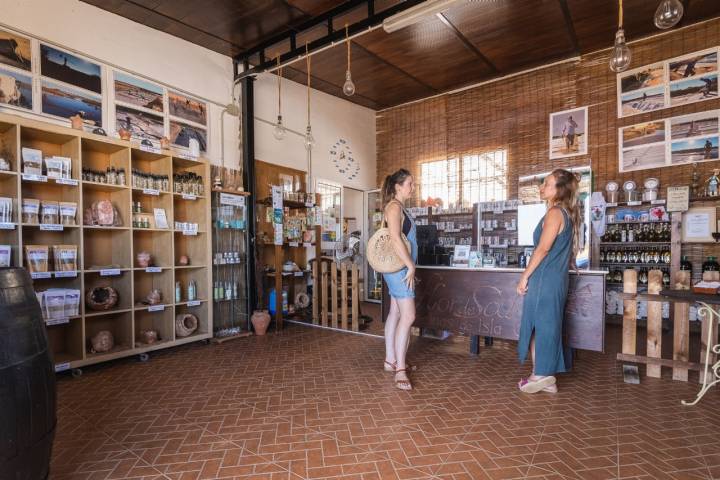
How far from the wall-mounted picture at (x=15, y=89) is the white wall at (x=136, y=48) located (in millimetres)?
488

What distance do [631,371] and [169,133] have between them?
19.7ft

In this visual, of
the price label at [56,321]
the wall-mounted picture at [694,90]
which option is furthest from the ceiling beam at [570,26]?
the price label at [56,321]

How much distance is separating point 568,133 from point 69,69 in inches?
286

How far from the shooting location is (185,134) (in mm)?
5289

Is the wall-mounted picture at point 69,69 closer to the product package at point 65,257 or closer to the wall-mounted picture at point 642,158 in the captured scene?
the product package at point 65,257

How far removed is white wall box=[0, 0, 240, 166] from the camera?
3982 mm

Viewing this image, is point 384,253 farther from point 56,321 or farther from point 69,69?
point 69,69

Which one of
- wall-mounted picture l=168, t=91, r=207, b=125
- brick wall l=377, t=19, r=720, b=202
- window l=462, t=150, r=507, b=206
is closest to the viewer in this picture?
wall-mounted picture l=168, t=91, r=207, b=125

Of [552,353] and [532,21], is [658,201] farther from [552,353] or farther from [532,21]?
[552,353]

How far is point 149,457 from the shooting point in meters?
2.20

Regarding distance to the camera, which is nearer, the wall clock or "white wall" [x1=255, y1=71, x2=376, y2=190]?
"white wall" [x1=255, y1=71, x2=376, y2=190]

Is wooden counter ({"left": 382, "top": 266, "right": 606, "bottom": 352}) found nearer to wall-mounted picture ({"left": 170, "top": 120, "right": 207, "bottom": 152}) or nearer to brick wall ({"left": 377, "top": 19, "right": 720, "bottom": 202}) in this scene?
wall-mounted picture ({"left": 170, "top": 120, "right": 207, "bottom": 152})

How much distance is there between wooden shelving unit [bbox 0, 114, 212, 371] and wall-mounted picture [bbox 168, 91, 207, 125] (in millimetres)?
842

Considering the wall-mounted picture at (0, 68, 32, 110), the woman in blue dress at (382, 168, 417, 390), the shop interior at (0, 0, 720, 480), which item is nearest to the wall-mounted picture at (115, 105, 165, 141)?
the shop interior at (0, 0, 720, 480)
